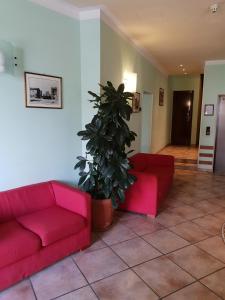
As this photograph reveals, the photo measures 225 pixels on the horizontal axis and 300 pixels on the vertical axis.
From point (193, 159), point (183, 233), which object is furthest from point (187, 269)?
point (193, 159)

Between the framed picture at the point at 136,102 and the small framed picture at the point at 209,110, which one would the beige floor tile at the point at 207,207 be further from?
the small framed picture at the point at 209,110

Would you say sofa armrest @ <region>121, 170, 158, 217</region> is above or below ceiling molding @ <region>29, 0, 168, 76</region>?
below

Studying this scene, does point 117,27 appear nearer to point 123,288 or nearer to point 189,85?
point 123,288

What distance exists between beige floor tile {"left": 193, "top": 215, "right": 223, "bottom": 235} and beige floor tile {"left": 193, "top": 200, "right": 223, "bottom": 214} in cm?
21

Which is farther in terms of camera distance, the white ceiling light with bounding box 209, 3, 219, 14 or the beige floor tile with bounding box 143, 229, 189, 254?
the white ceiling light with bounding box 209, 3, 219, 14

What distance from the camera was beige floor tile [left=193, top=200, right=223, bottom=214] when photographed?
12.0 feet

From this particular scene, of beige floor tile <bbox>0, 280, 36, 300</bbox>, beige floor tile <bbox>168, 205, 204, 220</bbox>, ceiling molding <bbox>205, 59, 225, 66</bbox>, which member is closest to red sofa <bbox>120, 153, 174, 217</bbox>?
beige floor tile <bbox>168, 205, 204, 220</bbox>

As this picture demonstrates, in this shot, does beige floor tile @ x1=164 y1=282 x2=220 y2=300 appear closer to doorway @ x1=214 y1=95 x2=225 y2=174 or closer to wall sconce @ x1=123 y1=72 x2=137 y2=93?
wall sconce @ x1=123 y1=72 x2=137 y2=93

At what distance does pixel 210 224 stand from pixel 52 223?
2.16 meters

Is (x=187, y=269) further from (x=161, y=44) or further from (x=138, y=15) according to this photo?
(x=161, y=44)

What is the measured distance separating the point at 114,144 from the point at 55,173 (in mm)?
924

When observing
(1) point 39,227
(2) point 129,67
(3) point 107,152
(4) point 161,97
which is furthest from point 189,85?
(1) point 39,227

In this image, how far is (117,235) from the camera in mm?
2863

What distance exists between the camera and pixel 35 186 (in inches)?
106
